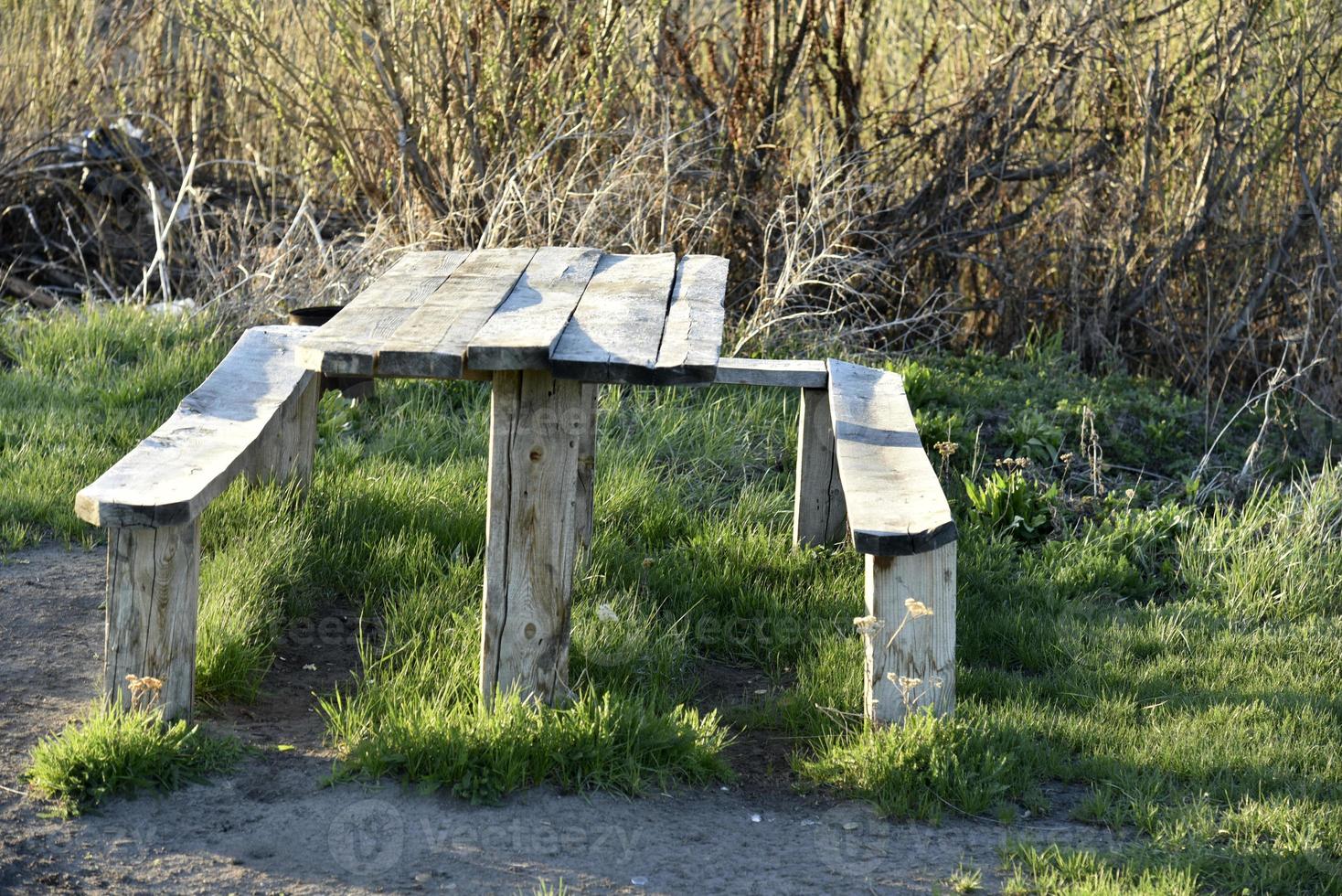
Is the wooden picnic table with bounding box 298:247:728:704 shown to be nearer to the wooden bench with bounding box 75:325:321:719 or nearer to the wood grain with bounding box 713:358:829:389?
the wooden bench with bounding box 75:325:321:719

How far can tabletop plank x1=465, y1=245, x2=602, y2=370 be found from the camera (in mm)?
2723

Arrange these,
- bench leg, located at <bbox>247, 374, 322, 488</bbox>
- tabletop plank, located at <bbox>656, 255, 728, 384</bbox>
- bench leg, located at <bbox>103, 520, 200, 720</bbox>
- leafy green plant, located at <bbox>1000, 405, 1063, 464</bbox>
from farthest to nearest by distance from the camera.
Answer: leafy green plant, located at <bbox>1000, 405, 1063, 464</bbox>
bench leg, located at <bbox>247, 374, 322, 488</bbox>
bench leg, located at <bbox>103, 520, 200, 720</bbox>
tabletop plank, located at <bbox>656, 255, 728, 384</bbox>

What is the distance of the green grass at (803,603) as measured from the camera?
119 inches

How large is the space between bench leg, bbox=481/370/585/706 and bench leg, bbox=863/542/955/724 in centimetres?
72

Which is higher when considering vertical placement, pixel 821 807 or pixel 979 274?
pixel 979 274

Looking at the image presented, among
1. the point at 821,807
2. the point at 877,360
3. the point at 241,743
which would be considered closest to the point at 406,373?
the point at 241,743

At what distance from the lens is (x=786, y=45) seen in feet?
21.9

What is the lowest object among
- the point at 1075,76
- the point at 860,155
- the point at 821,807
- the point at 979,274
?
the point at 821,807

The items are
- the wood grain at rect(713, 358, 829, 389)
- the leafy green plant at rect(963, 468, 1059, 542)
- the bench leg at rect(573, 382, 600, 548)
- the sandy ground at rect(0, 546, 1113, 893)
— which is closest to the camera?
the sandy ground at rect(0, 546, 1113, 893)

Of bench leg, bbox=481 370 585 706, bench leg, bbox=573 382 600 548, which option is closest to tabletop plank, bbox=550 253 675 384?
bench leg, bbox=481 370 585 706

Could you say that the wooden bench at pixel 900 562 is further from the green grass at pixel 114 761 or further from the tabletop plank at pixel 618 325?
the green grass at pixel 114 761

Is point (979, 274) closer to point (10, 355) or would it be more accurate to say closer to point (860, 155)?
point (860, 155)

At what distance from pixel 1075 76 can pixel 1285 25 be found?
3.24 feet

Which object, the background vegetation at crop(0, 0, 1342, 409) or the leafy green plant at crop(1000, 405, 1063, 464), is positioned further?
the background vegetation at crop(0, 0, 1342, 409)
